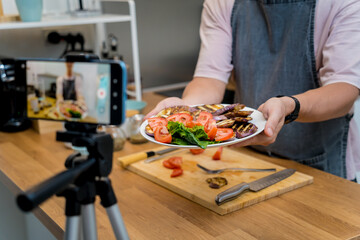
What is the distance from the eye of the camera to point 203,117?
1.04 meters

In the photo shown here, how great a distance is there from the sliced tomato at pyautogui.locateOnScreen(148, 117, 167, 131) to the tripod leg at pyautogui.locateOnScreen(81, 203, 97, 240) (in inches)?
14.0

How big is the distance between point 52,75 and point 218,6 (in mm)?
875

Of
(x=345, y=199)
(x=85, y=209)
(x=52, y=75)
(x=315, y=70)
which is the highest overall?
(x=52, y=75)

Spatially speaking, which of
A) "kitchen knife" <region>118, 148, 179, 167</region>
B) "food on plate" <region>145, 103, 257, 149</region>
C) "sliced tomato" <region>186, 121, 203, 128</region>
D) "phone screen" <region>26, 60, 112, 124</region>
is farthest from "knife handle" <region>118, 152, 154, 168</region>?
"phone screen" <region>26, 60, 112, 124</region>

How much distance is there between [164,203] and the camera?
3.48 feet

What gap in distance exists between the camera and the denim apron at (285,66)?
1.32 meters

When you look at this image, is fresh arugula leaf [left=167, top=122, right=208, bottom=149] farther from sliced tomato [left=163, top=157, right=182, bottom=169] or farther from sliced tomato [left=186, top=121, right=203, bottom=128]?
sliced tomato [left=163, top=157, right=182, bottom=169]

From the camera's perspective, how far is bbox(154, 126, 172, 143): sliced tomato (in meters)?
0.94

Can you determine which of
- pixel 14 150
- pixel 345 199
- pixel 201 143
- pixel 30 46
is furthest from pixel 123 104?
pixel 30 46

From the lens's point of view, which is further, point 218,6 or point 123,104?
point 218,6

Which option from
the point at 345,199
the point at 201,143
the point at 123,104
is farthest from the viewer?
the point at 345,199

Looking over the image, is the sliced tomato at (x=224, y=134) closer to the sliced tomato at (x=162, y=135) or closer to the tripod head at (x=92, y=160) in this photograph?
the sliced tomato at (x=162, y=135)

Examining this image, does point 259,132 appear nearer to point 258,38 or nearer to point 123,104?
point 123,104

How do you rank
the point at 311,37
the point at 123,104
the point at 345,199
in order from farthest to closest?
1. the point at 311,37
2. the point at 345,199
3. the point at 123,104
